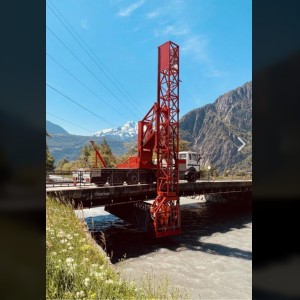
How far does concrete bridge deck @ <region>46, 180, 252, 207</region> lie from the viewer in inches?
564

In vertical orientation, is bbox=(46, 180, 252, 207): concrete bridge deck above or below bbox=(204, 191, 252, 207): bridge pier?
above

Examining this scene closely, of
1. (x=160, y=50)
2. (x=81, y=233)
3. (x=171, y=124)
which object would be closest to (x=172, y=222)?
(x=171, y=124)

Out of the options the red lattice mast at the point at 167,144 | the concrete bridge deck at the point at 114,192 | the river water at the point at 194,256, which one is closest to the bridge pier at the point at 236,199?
the concrete bridge deck at the point at 114,192

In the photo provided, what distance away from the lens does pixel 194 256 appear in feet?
50.0

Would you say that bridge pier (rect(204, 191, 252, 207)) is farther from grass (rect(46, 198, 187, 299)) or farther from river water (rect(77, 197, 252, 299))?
grass (rect(46, 198, 187, 299))

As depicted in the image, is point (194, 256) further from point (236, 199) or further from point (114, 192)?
point (236, 199)

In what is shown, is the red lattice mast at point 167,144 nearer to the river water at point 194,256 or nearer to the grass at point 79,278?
the river water at point 194,256

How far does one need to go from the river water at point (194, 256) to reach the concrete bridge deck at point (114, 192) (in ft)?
4.26

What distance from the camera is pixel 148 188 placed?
19.8 meters

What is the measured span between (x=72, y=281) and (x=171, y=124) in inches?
672

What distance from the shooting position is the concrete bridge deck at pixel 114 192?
14.3 metres

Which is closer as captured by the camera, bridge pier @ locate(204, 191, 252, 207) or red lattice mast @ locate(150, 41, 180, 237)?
red lattice mast @ locate(150, 41, 180, 237)

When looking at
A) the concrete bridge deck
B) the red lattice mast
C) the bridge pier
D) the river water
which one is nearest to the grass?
the river water

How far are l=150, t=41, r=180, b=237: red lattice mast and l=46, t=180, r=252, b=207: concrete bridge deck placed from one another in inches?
50.1
